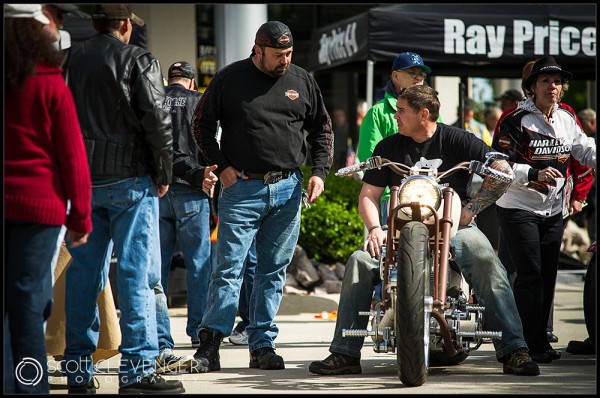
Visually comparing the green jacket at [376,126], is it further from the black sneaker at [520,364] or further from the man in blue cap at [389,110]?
the black sneaker at [520,364]

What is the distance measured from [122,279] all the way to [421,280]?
1.50 m

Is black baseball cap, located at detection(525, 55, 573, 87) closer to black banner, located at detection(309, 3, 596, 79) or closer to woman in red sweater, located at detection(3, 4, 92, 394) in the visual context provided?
woman in red sweater, located at detection(3, 4, 92, 394)

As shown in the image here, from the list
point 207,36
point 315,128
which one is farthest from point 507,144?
point 207,36

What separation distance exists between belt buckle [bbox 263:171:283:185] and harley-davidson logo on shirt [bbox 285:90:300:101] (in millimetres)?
470

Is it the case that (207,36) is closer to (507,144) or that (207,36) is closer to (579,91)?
(507,144)

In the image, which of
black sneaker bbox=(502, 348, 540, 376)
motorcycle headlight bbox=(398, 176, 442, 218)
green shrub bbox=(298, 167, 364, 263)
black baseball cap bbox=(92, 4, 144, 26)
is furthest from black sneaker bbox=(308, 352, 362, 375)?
green shrub bbox=(298, 167, 364, 263)

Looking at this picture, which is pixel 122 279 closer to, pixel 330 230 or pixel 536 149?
pixel 536 149

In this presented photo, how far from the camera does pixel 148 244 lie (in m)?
5.48

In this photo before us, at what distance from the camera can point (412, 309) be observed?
A: 5.45 metres

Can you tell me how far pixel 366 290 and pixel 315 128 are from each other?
1.25 meters

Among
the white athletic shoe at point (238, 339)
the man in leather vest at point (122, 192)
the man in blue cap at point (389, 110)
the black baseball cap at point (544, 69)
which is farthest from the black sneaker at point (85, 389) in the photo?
the black baseball cap at point (544, 69)

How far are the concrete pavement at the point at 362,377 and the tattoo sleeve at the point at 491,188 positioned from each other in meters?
0.98

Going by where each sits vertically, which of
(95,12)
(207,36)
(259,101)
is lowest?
(259,101)

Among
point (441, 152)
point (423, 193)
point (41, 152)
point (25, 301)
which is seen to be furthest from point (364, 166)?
point (25, 301)
